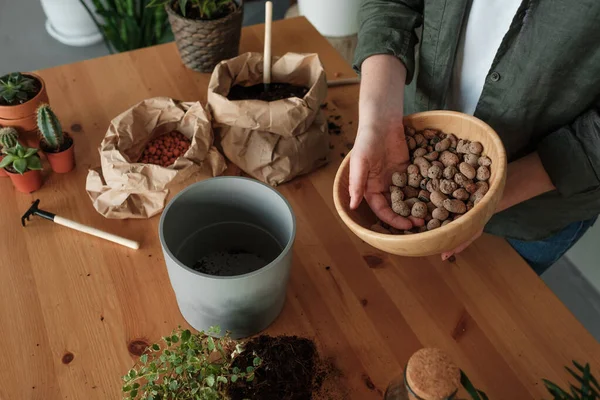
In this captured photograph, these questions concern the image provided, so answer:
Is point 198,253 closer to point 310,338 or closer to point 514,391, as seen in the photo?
point 310,338

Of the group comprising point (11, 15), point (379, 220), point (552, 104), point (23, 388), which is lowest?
point (11, 15)

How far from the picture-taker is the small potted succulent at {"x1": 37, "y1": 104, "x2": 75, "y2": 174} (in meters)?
0.86

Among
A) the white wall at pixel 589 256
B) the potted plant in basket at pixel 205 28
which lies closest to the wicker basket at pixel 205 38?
the potted plant in basket at pixel 205 28

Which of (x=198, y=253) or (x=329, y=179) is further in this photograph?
(x=329, y=179)

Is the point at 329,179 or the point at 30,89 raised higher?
the point at 30,89

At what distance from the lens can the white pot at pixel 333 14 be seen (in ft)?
6.40

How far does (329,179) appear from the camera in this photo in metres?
0.96

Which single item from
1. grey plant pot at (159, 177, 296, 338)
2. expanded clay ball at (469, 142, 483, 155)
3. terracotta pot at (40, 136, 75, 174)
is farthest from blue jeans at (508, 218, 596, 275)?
terracotta pot at (40, 136, 75, 174)

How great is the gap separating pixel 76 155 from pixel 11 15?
1751 millimetres

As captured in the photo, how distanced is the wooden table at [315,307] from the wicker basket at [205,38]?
33 cm

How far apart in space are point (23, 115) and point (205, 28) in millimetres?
371

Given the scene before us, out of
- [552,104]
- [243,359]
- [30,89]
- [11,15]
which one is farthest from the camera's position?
[11,15]

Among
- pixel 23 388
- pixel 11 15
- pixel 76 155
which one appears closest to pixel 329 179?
pixel 76 155

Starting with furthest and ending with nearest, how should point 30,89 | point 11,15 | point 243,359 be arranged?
1. point 11,15
2. point 30,89
3. point 243,359
